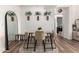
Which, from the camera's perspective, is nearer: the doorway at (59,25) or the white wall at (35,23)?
the white wall at (35,23)

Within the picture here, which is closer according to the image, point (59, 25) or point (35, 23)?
point (35, 23)

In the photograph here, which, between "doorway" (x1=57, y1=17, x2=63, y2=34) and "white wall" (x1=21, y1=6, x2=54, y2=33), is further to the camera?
"doorway" (x1=57, y1=17, x2=63, y2=34)

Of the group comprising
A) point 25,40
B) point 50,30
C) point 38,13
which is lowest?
point 25,40

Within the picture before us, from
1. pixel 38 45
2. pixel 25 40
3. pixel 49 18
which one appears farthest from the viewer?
pixel 38 45

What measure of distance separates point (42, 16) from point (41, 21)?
140mm
